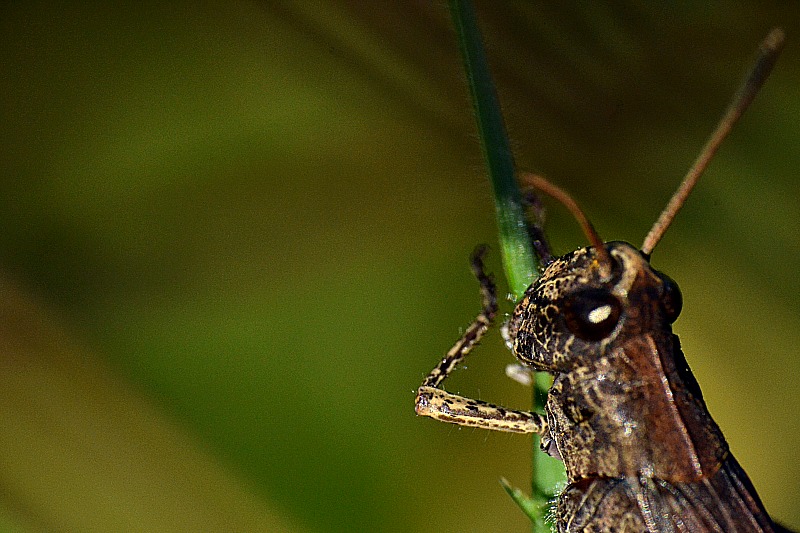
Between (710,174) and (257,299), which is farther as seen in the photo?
(710,174)

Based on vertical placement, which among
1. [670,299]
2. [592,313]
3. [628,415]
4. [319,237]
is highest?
[670,299]

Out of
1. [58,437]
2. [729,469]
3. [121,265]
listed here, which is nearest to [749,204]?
[729,469]

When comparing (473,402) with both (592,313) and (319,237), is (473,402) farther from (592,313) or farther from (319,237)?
(319,237)

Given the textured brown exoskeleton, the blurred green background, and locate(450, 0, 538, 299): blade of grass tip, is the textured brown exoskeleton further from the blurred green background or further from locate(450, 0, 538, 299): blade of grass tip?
the blurred green background

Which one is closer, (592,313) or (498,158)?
(498,158)

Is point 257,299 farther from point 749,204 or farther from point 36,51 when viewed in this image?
point 749,204

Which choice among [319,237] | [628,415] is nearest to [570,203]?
[628,415]
